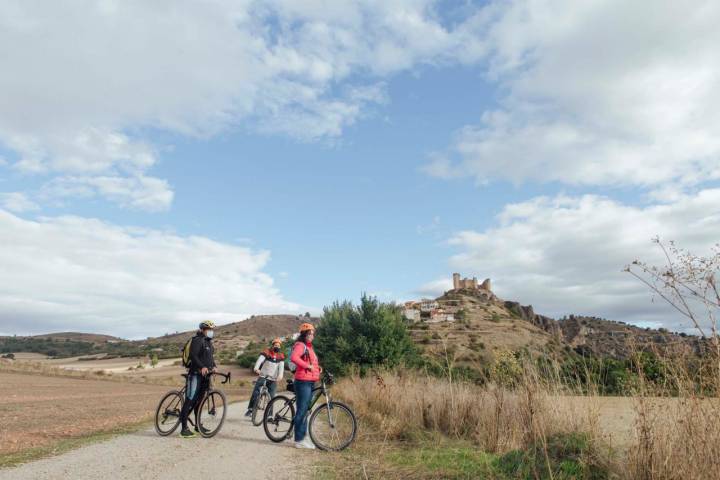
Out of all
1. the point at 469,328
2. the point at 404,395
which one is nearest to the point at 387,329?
the point at 404,395

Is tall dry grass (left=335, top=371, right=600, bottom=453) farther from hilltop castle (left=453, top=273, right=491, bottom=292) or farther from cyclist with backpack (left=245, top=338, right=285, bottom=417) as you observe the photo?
hilltop castle (left=453, top=273, right=491, bottom=292)

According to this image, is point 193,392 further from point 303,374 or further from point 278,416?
point 303,374

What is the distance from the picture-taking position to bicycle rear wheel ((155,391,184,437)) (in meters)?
10.6

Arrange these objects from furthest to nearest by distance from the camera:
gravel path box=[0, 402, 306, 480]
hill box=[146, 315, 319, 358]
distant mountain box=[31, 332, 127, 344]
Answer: distant mountain box=[31, 332, 127, 344] → hill box=[146, 315, 319, 358] → gravel path box=[0, 402, 306, 480]

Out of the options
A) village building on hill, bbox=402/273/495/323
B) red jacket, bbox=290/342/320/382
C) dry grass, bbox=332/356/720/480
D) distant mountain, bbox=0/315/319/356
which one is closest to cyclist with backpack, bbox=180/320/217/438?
red jacket, bbox=290/342/320/382

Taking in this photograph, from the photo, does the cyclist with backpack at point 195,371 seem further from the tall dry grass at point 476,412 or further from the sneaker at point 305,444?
the tall dry grass at point 476,412

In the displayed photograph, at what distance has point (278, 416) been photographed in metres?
10.2

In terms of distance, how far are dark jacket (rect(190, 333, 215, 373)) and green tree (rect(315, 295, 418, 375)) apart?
2597cm

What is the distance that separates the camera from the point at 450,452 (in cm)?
845

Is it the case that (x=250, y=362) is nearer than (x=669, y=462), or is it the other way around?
(x=669, y=462)

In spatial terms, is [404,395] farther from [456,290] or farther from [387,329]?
[456,290]

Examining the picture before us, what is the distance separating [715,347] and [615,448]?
2.20 m

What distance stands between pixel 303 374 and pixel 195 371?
92.5 inches

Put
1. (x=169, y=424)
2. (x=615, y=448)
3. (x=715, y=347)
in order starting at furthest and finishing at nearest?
(x=169, y=424) → (x=615, y=448) → (x=715, y=347)
